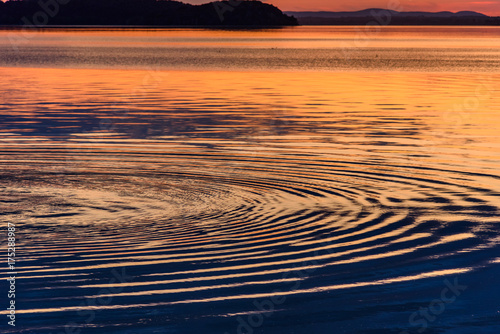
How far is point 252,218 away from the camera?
13.6 metres

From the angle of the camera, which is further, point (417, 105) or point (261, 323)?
point (417, 105)

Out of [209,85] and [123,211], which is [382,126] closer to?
[123,211]

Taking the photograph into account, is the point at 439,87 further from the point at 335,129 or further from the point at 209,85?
the point at 335,129

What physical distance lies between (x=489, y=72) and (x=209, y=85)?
23.7m

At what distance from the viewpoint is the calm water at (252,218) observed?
30.0ft

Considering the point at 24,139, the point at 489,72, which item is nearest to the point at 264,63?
the point at 489,72

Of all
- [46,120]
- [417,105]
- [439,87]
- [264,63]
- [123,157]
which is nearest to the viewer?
[123,157]

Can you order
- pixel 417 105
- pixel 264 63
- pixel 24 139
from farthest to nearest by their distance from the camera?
1. pixel 264 63
2. pixel 417 105
3. pixel 24 139

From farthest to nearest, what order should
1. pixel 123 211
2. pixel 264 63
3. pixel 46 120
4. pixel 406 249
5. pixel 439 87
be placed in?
pixel 264 63 → pixel 439 87 → pixel 46 120 → pixel 123 211 → pixel 406 249

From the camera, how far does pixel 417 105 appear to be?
33250mm

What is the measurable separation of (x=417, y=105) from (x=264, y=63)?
1585 inches

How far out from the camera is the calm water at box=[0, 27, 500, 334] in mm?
9156

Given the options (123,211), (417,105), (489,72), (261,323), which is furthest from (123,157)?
(489,72)

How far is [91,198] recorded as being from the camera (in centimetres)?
1512
